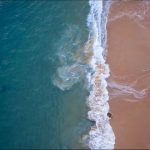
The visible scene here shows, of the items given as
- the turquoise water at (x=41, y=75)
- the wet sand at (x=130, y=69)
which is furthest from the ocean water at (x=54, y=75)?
the wet sand at (x=130, y=69)

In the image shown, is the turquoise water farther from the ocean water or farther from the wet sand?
the wet sand

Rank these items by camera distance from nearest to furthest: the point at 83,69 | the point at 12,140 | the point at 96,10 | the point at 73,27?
the point at 12,140
the point at 83,69
the point at 73,27
the point at 96,10

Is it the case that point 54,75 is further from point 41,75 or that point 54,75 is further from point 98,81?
point 98,81

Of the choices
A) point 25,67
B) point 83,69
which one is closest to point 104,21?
point 83,69

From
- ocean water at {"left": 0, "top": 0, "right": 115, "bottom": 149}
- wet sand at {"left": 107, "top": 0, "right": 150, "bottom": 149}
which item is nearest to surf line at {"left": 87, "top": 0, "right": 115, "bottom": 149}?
ocean water at {"left": 0, "top": 0, "right": 115, "bottom": 149}

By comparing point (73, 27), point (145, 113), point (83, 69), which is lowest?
point (145, 113)

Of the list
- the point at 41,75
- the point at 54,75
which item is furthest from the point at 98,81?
the point at 41,75

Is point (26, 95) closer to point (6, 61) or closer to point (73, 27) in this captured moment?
point (6, 61)
